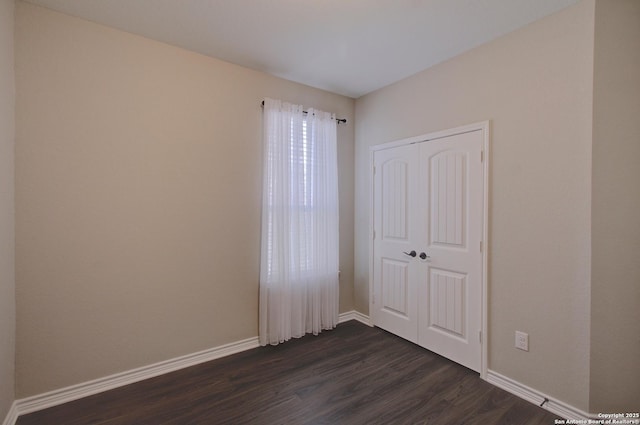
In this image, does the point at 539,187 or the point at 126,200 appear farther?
the point at 126,200

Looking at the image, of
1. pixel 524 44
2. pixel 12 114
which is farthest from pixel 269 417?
pixel 524 44

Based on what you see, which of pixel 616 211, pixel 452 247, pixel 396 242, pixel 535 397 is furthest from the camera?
pixel 396 242

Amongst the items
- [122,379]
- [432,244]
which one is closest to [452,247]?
[432,244]

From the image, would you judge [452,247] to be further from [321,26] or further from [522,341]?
[321,26]

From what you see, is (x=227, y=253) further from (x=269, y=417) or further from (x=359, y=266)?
(x=359, y=266)

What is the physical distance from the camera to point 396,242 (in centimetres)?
312

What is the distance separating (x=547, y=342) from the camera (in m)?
2.02

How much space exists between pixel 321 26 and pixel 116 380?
310cm

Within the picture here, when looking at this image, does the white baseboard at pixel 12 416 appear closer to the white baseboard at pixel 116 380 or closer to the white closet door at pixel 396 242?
the white baseboard at pixel 116 380

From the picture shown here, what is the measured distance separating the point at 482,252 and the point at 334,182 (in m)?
1.62

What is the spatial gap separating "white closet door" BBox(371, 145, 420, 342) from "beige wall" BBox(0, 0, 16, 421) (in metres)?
3.01

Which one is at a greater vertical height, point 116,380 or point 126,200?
point 126,200

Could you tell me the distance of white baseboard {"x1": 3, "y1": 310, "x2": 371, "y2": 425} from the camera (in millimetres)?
1920

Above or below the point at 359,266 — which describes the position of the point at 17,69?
above
